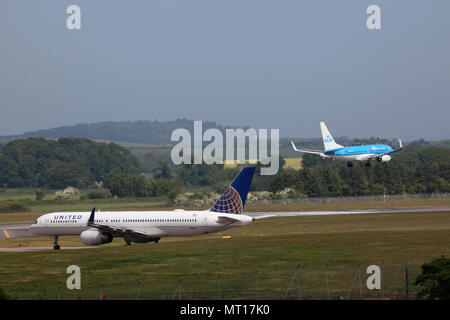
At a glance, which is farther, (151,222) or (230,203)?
(151,222)

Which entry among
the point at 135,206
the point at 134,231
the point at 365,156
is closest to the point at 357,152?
the point at 365,156

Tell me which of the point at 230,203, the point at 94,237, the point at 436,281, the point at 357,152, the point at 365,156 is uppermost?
the point at 357,152

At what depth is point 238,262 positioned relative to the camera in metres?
55.9

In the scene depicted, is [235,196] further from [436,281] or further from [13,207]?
[13,207]

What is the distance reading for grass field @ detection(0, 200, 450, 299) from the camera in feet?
143

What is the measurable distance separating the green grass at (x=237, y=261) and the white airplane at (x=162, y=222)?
142cm

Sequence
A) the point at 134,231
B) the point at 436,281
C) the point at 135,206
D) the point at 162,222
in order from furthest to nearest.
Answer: the point at 135,206, the point at 134,231, the point at 162,222, the point at 436,281

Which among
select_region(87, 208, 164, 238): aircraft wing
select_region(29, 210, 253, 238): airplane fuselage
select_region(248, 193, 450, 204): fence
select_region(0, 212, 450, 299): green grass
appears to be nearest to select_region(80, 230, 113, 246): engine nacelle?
select_region(87, 208, 164, 238): aircraft wing

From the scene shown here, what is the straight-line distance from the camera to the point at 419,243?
6406cm

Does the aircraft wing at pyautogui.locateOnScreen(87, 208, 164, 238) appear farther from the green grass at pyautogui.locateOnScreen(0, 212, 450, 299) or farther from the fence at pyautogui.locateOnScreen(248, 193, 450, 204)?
the fence at pyautogui.locateOnScreen(248, 193, 450, 204)

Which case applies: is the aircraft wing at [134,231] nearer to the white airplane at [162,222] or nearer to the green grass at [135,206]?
the white airplane at [162,222]

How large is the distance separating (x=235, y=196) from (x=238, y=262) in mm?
14493

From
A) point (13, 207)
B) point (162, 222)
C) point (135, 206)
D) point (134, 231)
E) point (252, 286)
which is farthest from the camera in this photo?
point (13, 207)
